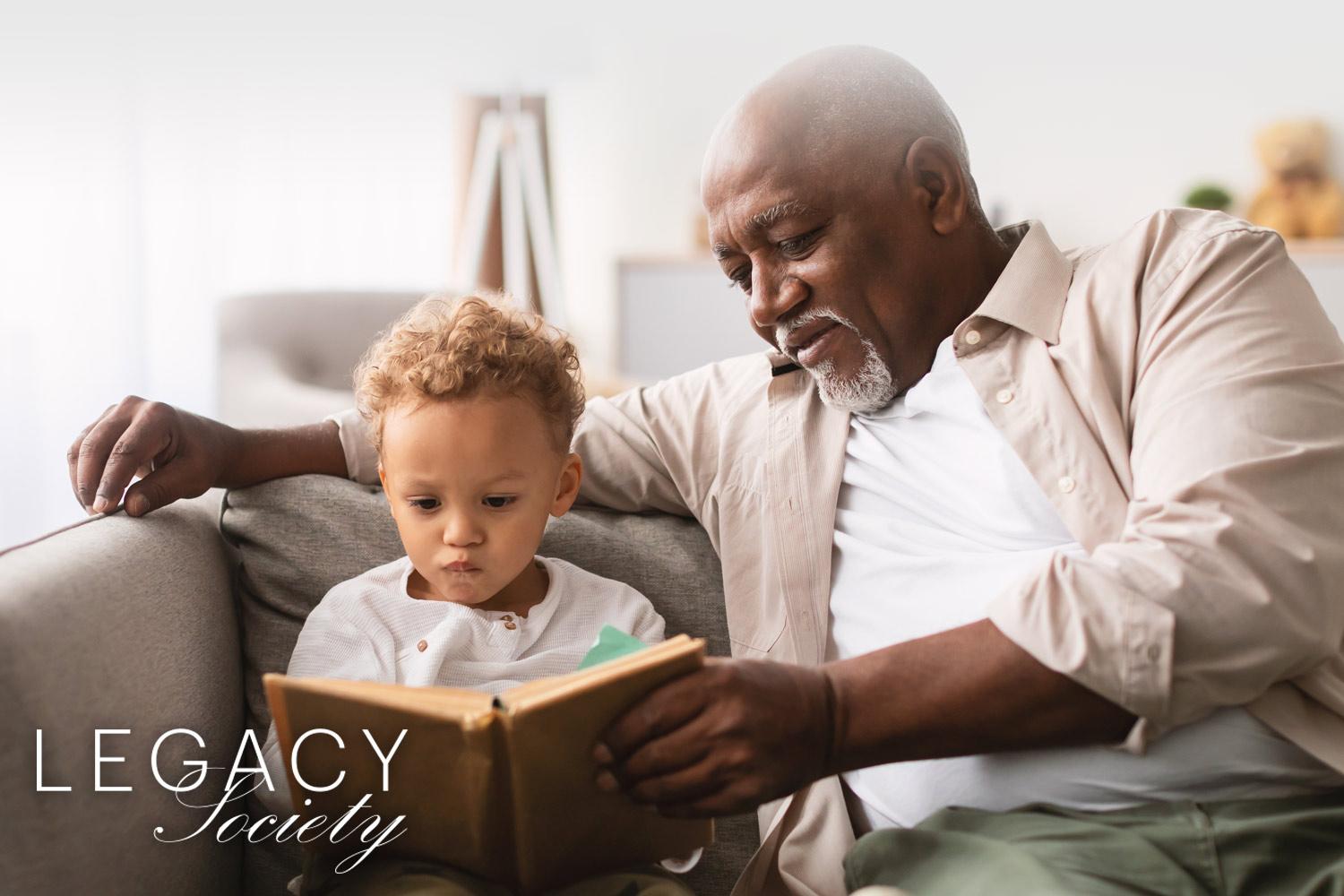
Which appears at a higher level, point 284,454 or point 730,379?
point 730,379

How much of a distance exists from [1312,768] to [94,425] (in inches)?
51.9

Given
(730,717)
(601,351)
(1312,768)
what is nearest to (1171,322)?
(1312,768)

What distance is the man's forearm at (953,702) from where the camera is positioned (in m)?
1.00

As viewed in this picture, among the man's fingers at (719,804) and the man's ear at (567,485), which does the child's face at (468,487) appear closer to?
the man's ear at (567,485)

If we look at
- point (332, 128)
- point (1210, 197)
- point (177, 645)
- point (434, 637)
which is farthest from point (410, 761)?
point (332, 128)

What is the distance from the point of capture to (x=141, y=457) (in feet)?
4.40

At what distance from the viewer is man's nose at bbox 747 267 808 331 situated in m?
1.39

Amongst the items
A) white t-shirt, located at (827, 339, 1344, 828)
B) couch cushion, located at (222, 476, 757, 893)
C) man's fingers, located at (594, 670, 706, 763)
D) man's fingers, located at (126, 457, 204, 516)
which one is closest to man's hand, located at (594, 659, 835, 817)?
man's fingers, located at (594, 670, 706, 763)

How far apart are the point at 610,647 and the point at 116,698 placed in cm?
49

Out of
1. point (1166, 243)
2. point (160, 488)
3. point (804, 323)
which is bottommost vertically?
point (160, 488)

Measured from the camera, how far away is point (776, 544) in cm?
142

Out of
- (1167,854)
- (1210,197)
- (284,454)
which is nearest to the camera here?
(1167,854)

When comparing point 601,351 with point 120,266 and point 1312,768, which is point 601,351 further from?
point 1312,768

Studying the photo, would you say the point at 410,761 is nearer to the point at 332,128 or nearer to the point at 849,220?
the point at 849,220
